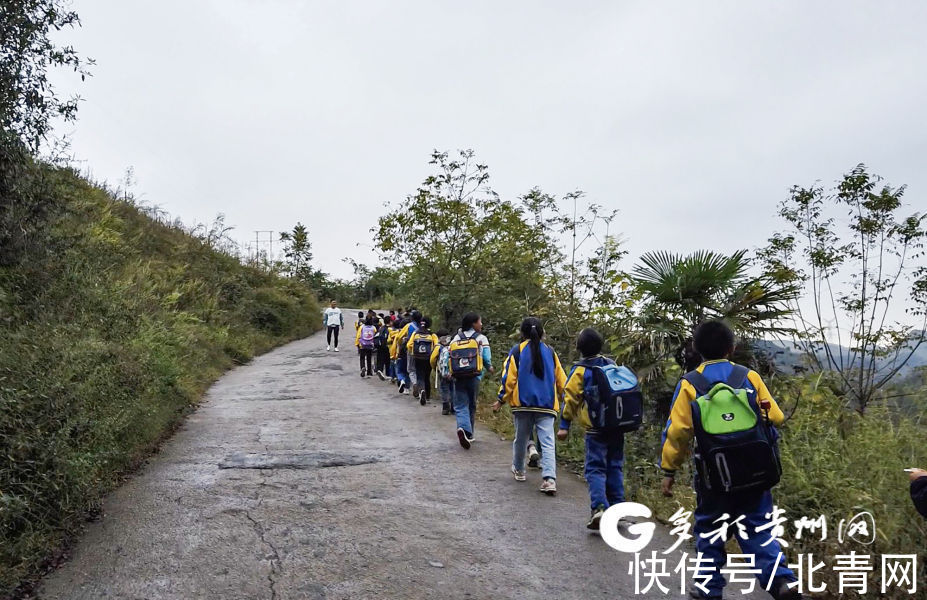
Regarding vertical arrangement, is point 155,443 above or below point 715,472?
below

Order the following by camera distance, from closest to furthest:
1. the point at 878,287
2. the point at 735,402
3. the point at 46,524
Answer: the point at 735,402 < the point at 46,524 < the point at 878,287

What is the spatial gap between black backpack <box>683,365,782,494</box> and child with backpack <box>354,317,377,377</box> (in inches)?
541

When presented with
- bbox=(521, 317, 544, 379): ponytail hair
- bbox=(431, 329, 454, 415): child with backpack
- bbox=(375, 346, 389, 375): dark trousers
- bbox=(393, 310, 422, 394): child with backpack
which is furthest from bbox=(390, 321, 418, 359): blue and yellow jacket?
bbox=(521, 317, 544, 379): ponytail hair

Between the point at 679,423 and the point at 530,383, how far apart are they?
2750 mm

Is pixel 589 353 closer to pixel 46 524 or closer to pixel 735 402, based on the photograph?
pixel 735 402

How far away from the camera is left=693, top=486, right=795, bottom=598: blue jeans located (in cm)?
368

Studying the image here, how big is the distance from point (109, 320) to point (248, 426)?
140 inches

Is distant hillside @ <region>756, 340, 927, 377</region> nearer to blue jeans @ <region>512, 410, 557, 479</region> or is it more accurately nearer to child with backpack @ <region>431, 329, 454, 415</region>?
blue jeans @ <region>512, 410, 557, 479</region>

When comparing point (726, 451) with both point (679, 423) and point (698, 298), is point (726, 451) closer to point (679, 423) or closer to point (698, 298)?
point (679, 423)

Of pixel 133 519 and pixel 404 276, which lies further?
pixel 404 276

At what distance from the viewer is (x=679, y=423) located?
12.5 feet

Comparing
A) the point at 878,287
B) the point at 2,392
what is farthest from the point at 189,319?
the point at 878,287

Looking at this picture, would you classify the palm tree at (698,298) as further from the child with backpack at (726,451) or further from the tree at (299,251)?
the tree at (299,251)

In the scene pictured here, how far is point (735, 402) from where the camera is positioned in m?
3.57
